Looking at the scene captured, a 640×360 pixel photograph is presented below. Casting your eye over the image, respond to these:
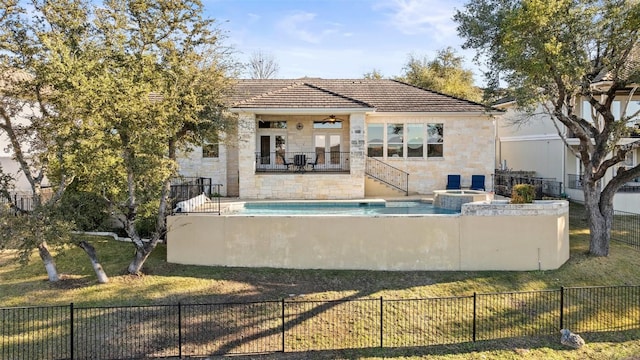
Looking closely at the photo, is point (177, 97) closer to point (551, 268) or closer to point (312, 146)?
point (312, 146)

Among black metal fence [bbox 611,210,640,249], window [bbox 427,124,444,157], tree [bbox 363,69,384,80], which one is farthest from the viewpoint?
tree [bbox 363,69,384,80]

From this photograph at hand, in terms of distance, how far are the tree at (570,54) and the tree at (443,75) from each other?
22308 mm

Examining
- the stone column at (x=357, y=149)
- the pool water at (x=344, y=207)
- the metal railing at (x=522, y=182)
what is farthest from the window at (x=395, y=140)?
the metal railing at (x=522, y=182)

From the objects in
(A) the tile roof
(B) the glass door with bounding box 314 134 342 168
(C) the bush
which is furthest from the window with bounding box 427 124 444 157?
(C) the bush

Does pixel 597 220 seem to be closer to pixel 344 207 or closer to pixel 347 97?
pixel 344 207

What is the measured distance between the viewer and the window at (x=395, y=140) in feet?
66.2

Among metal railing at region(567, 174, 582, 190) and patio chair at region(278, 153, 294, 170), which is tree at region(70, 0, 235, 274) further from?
metal railing at region(567, 174, 582, 190)

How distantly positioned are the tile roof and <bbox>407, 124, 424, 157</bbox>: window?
95cm

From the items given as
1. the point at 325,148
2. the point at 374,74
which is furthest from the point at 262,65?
the point at 325,148

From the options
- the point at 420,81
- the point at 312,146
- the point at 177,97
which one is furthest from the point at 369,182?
the point at 420,81

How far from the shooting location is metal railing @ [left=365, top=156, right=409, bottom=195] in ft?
65.0

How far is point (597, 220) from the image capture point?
1395 cm

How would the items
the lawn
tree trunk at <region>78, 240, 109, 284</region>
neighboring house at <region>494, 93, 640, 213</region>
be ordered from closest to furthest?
the lawn, tree trunk at <region>78, 240, 109, 284</region>, neighboring house at <region>494, 93, 640, 213</region>

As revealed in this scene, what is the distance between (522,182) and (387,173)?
27.5ft
